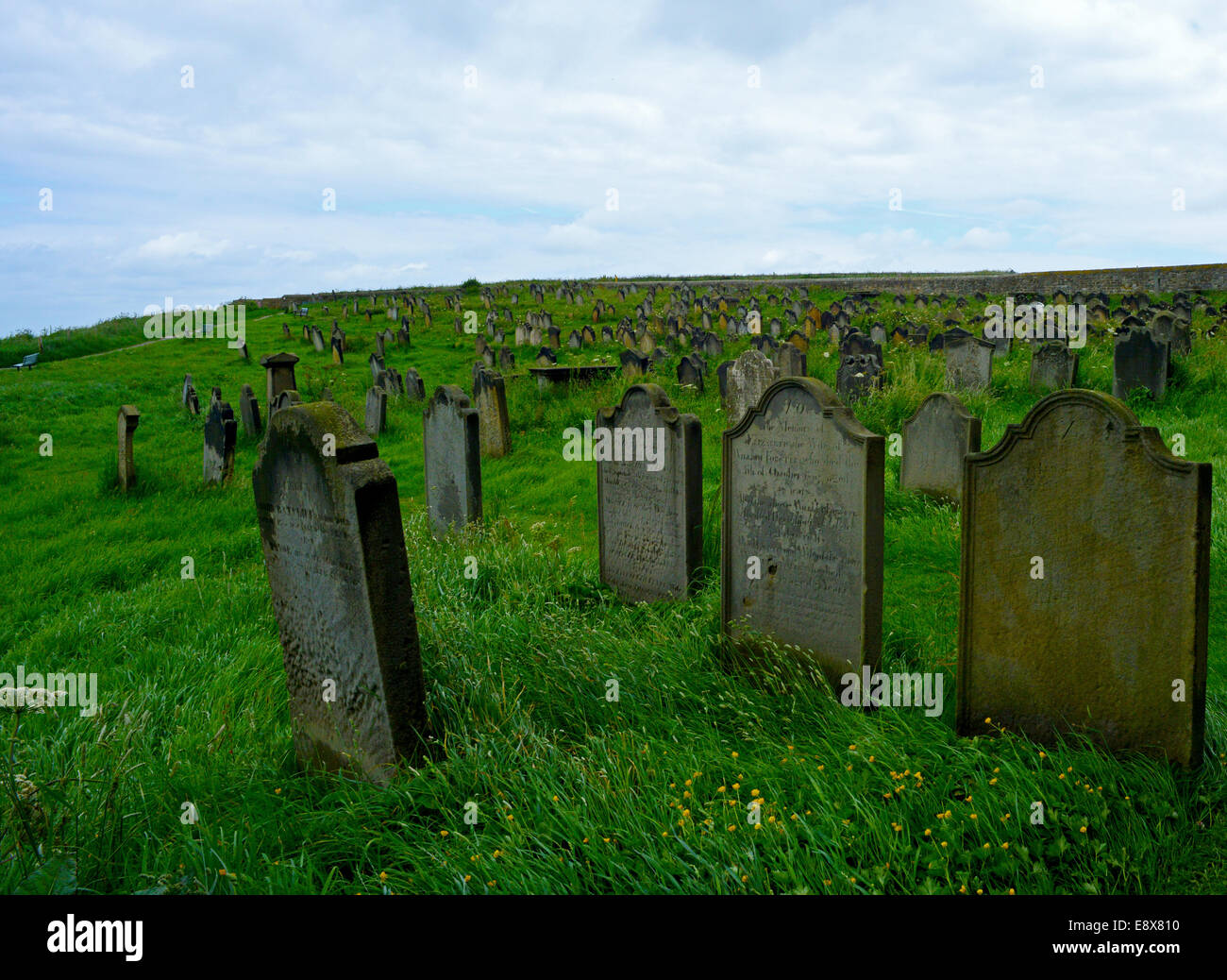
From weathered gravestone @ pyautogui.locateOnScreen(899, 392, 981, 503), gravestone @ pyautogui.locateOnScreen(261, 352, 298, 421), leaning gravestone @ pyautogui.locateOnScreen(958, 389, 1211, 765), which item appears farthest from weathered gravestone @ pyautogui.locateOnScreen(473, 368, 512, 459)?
leaning gravestone @ pyautogui.locateOnScreen(958, 389, 1211, 765)

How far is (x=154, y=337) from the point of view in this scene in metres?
29.8

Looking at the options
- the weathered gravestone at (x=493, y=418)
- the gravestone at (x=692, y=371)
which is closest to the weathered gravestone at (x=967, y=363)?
the gravestone at (x=692, y=371)

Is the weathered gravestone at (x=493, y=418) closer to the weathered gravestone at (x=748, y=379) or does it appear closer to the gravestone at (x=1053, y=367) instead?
the weathered gravestone at (x=748, y=379)

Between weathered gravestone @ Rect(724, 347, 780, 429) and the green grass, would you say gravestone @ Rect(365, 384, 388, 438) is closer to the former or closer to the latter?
weathered gravestone @ Rect(724, 347, 780, 429)

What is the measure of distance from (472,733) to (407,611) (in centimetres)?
63

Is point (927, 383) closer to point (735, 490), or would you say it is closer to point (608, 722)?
point (735, 490)

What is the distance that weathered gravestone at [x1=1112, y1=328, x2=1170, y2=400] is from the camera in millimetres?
11570

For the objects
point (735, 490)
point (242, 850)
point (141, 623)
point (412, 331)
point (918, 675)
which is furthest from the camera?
point (412, 331)

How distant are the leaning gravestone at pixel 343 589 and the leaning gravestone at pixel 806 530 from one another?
2079 millimetres

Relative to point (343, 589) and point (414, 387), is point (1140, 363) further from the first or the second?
point (343, 589)

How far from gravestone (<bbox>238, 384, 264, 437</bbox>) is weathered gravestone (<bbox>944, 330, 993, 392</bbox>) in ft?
33.7

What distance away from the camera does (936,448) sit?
809 cm

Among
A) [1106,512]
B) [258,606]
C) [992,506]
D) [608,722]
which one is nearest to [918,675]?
[992,506]

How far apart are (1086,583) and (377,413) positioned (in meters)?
11.4
